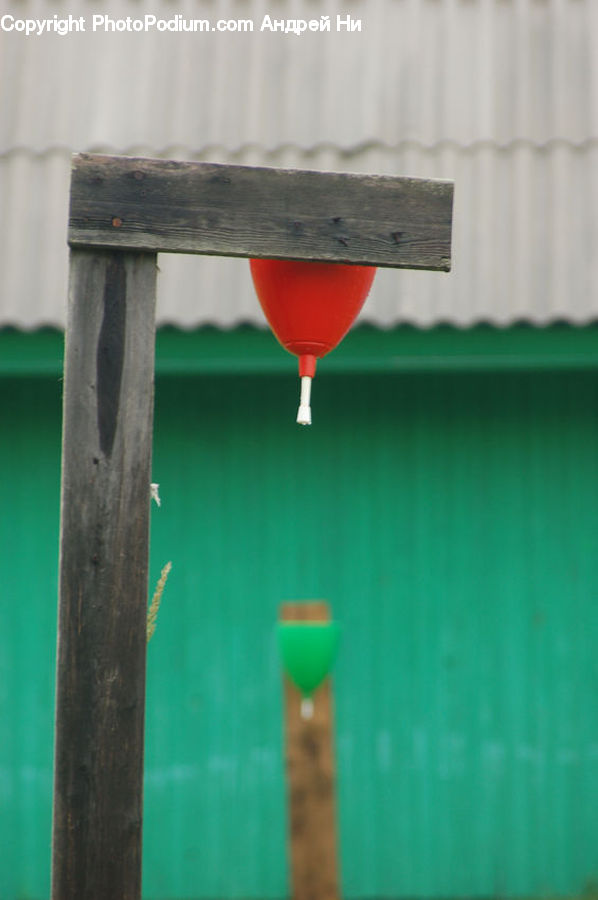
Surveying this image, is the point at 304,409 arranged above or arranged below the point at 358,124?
below

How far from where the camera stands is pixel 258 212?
2285mm

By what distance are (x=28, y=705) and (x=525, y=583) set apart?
2479mm

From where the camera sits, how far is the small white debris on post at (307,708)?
317cm

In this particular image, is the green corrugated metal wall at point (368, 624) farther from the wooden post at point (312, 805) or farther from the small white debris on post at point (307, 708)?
the wooden post at point (312, 805)

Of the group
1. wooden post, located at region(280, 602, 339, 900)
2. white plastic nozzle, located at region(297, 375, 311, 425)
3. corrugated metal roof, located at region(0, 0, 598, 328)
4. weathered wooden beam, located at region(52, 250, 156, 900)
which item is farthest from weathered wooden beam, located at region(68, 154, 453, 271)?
corrugated metal roof, located at region(0, 0, 598, 328)

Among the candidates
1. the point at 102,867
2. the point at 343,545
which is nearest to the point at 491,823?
the point at 343,545

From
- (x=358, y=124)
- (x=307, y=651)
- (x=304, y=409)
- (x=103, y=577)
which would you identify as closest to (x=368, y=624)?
(x=307, y=651)

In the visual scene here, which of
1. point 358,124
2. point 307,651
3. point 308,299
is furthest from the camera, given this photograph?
point 358,124

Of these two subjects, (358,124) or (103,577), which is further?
(358,124)

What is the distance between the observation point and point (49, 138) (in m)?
5.17

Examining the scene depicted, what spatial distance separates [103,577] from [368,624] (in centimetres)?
312

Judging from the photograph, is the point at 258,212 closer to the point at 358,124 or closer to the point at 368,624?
the point at 358,124

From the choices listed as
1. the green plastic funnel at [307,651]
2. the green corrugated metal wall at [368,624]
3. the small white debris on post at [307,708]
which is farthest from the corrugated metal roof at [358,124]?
the small white debris on post at [307,708]

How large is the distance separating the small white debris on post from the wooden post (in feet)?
0.05
